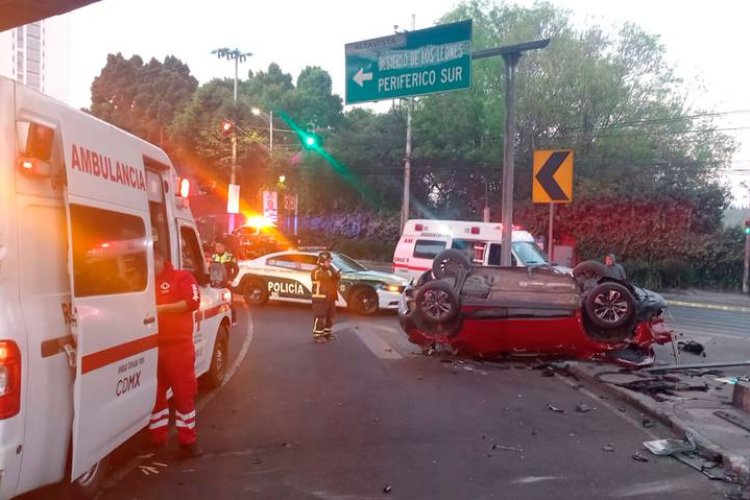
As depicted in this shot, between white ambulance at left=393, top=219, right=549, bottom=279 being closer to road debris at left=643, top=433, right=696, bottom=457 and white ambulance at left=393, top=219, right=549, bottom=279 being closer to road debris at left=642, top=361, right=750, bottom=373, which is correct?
road debris at left=642, top=361, right=750, bottom=373

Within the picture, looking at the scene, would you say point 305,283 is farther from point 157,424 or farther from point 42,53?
point 42,53

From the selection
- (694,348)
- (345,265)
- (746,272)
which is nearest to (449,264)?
(694,348)

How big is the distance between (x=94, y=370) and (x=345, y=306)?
12.0 metres

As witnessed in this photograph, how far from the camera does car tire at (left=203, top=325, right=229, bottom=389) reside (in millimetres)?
7974

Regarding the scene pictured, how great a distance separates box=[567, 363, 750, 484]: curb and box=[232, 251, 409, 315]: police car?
6365 millimetres

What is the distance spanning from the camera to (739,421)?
21.7ft

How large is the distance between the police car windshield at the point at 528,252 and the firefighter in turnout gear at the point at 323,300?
16.6 feet

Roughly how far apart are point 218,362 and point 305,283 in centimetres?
829

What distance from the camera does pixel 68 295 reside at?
385 cm

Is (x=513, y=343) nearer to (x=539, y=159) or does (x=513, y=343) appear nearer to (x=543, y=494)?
(x=539, y=159)

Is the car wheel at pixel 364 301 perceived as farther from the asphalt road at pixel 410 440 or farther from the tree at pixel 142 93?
the tree at pixel 142 93

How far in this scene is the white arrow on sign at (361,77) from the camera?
477 inches

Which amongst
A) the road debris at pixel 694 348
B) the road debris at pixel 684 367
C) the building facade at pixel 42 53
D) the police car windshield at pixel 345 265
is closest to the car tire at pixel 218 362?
the road debris at pixel 684 367

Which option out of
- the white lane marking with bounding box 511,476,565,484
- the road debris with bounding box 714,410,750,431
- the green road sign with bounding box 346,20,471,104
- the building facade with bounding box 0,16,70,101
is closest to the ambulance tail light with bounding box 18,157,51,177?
the white lane marking with bounding box 511,476,565,484
